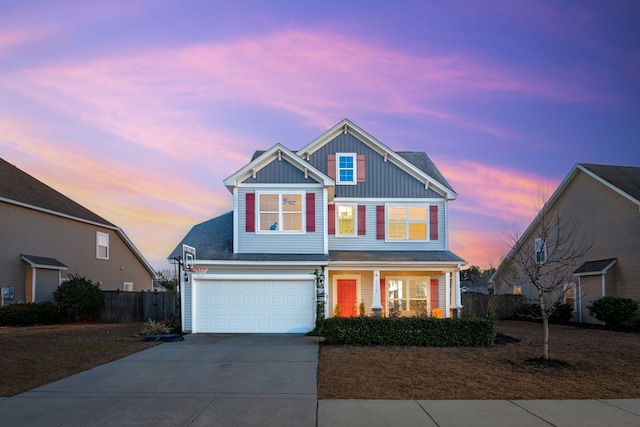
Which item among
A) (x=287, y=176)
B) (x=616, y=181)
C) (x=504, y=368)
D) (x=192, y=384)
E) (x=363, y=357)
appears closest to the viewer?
(x=192, y=384)

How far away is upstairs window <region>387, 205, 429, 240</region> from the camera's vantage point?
69.8 ft

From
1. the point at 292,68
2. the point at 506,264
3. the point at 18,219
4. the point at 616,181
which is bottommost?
the point at 506,264

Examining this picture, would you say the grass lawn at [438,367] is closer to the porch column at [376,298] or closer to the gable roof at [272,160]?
the porch column at [376,298]

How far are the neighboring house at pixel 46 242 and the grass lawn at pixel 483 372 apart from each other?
16.7m

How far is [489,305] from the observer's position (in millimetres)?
26719

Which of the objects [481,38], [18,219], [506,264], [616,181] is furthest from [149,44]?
[506,264]

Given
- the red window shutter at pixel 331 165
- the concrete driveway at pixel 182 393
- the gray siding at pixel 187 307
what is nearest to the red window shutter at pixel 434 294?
the red window shutter at pixel 331 165

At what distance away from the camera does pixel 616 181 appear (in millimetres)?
22453

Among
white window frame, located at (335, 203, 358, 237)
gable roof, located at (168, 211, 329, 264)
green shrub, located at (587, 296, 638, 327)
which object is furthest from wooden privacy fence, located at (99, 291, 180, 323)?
green shrub, located at (587, 296, 638, 327)

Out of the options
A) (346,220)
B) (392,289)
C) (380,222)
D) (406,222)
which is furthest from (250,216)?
(392,289)

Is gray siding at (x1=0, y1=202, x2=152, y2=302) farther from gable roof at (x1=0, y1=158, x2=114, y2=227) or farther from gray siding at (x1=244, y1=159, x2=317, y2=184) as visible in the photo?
gray siding at (x1=244, y1=159, x2=317, y2=184)

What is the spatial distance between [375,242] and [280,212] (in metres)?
4.76

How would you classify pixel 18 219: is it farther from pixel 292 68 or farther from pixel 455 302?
pixel 455 302

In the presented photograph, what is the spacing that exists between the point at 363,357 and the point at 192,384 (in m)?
4.74
